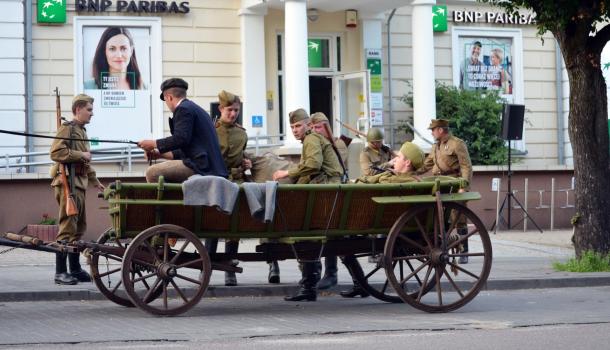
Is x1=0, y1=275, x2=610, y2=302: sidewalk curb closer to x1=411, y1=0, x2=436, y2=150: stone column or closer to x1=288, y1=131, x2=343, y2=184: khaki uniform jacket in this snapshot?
x1=288, y1=131, x2=343, y2=184: khaki uniform jacket

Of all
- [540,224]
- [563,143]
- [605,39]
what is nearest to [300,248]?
[605,39]

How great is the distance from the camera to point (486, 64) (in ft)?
92.9

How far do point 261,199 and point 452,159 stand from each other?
5980 millimetres

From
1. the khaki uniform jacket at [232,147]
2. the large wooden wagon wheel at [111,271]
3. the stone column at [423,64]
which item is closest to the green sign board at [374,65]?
the stone column at [423,64]

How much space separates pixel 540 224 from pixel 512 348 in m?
16.8

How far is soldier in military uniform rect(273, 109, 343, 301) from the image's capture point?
446 inches

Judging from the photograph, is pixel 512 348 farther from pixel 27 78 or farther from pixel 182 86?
pixel 27 78

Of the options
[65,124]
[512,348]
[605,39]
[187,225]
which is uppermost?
[605,39]

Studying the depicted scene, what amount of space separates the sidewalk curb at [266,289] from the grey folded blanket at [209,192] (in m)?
2.48

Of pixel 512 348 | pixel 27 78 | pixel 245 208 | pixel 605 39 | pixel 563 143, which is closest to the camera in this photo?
pixel 512 348

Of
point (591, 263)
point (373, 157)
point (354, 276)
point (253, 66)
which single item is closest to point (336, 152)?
point (354, 276)

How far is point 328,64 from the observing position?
88.8 ft

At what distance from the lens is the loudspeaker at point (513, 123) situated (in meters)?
22.9

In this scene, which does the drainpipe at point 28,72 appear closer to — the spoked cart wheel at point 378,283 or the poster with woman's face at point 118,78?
the poster with woman's face at point 118,78
